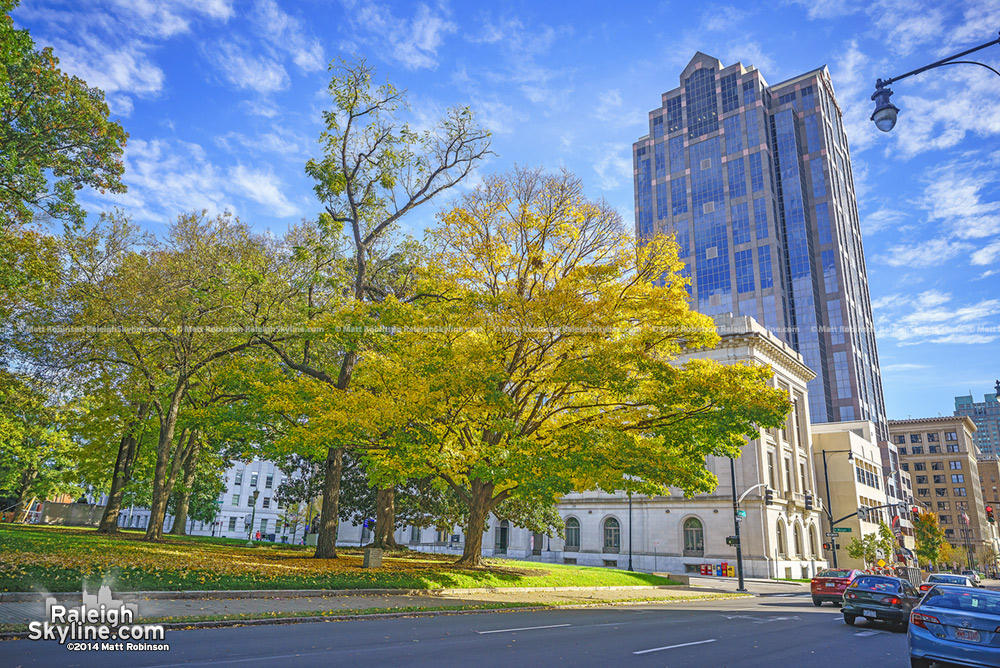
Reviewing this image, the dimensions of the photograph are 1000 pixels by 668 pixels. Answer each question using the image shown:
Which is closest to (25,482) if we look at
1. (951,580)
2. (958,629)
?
(958,629)

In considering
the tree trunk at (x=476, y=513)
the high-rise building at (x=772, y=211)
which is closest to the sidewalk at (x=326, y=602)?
the tree trunk at (x=476, y=513)

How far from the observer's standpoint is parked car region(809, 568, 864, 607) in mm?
25531

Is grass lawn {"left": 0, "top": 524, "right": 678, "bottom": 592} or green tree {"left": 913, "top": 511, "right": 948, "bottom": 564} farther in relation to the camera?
green tree {"left": 913, "top": 511, "right": 948, "bottom": 564}

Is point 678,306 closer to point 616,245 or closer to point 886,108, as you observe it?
point 616,245

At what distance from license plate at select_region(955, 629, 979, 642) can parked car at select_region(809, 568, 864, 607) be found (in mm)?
19021

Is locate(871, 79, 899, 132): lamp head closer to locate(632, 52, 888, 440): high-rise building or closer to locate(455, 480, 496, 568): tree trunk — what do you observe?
locate(455, 480, 496, 568): tree trunk

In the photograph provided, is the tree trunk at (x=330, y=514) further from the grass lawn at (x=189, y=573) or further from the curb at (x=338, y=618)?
the curb at (x=338, y=618)

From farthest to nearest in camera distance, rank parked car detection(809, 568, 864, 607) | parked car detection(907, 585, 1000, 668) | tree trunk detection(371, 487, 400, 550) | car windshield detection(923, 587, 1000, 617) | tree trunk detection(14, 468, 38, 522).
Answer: tree trunk detection(14, 468, 38, 522)
tree trunk detection(371, 487, 400, 550)
parked car detection(809, 568, 864, 607)
car windshield detection(923, 587, 1000, 617)
parked car detection(907, 585, 1000, 668)

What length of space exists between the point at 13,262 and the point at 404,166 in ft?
49.3

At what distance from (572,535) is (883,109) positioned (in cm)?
5318

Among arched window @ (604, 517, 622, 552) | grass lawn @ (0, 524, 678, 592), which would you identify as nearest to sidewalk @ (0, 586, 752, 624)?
grass lawn @ (0, 524, 678, 592)

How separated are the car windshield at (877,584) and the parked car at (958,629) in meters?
8.66

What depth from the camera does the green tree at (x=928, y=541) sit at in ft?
299

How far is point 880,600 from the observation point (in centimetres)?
1728
